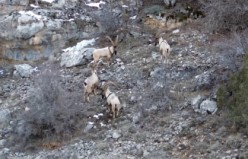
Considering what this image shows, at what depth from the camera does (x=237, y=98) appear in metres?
9.80

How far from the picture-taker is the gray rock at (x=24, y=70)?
14422 millimetres

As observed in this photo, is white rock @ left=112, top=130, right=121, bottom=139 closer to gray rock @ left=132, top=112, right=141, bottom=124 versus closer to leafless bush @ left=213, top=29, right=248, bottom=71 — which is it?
gray rock @ left=132, top=112, right=141, bottom=124

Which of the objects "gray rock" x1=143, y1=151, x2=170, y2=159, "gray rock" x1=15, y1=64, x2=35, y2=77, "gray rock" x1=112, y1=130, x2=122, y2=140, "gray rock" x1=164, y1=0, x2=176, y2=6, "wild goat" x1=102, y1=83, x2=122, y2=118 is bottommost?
"gray rock" x1=15, y1=64, x2=35, y2=77

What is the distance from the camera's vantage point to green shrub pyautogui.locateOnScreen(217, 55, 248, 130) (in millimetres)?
9492

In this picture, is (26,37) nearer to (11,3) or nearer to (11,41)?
(11,41)

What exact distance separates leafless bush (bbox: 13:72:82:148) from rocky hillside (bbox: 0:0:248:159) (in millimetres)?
25

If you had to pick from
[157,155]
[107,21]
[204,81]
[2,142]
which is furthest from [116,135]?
[107,21]

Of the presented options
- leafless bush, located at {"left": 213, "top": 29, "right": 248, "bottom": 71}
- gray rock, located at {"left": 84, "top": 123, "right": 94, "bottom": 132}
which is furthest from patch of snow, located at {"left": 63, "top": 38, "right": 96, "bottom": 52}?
gray rock, located at {"left": 84, "top": 123, "right": 94, "bottom": 132}

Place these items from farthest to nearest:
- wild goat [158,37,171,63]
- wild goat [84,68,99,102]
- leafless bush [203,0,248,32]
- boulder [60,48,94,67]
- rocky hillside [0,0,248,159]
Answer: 1. boulder [60,48,94,67]
2. leafless bush [203,0,248,32]
3. wild goat [158,37,171,63]
4. wild goat [84,68,99,102]
5. rocky hillside [0,0,248,159]

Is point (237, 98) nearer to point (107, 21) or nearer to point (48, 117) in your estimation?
point (48, 117)

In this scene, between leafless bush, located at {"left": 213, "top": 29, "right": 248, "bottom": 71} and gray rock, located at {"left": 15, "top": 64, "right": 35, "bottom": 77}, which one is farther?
gray rock, located at {"left": 15, "top": 64, "right": 35, "bottom": 77}

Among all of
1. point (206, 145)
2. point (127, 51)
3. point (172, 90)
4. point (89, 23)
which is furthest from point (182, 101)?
point (89, 23)

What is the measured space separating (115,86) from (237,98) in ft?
12.3

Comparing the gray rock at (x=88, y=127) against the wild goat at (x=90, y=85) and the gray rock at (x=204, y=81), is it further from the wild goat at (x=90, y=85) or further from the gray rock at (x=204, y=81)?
the gray rock at (x=204, y=81)
